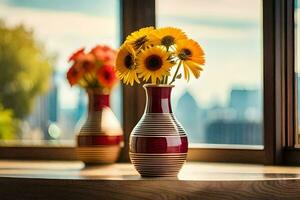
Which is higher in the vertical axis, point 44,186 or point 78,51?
point 78,51

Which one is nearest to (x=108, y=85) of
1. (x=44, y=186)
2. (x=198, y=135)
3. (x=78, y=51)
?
(x=78, y=51)

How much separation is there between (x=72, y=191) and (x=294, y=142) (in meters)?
0.80

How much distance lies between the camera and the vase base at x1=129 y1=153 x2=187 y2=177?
6.42ft

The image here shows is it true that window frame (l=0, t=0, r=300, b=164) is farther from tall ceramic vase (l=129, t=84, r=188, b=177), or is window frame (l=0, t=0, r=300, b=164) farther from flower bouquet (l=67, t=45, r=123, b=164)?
flower bouquet (l=67, t=45, r=123, b=164)

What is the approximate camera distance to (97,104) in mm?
2480

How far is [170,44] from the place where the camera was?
203cm

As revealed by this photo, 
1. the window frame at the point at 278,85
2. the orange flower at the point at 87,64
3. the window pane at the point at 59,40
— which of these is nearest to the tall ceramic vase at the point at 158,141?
the window frame at the point at 278,85

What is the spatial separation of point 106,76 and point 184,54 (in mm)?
534

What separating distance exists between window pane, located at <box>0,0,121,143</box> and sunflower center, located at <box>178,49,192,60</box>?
0.64 meters

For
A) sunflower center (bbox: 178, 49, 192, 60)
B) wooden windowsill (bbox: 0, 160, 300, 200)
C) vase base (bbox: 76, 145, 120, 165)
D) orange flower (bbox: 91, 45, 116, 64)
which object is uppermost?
orange flower (bbox: 91, 45, 116, 64)

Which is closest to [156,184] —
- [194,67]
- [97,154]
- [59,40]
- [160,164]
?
[160,164]

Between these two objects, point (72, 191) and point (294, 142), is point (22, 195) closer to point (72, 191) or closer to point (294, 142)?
point (72, 191)

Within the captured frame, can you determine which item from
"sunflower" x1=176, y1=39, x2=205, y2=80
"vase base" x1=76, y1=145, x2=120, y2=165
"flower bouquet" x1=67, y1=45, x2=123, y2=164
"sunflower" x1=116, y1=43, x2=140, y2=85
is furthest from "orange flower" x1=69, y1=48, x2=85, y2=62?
"sunflower" x1=176, y1=39, x2=205, y2=80

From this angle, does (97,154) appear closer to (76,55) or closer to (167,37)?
(76,55)
